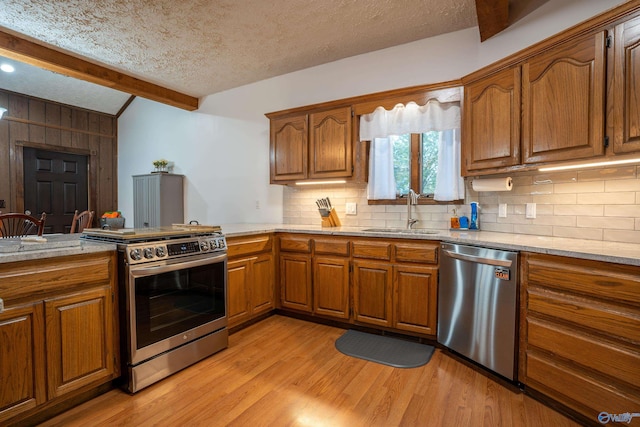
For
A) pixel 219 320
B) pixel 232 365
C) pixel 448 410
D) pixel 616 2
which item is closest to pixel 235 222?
pixel 219 320

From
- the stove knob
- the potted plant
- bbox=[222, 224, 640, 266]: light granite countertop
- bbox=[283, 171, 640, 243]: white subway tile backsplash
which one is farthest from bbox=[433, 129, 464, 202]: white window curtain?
the potted plant

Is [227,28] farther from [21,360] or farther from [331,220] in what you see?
[21,360]

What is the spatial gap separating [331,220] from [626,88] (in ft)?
7.74

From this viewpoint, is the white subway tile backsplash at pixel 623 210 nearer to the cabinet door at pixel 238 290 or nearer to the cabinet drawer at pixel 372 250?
the cabinet drawer at pixel 372 250

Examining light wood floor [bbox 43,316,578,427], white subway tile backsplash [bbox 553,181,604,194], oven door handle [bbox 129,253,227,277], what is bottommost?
light wood floor [bbox 43,316,578,427]

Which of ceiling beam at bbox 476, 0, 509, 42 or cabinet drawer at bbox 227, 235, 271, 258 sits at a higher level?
ceiling beam at bbox 476, 0, 509, 42

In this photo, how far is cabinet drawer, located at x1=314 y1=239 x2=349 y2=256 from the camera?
8.96 feet

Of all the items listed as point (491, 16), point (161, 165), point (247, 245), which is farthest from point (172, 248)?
point (161, 165)

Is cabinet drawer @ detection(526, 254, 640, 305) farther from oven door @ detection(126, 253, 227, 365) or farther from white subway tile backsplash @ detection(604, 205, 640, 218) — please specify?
oven door @ detection(126, 253, 227, 365)

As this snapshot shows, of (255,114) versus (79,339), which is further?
(255,114)

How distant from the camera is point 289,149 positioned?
3.38 m

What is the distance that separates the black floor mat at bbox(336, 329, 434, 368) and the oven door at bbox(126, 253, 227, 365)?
1.01m

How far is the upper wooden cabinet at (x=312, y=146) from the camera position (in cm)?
306

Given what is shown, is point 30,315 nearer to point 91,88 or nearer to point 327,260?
point 327,260
